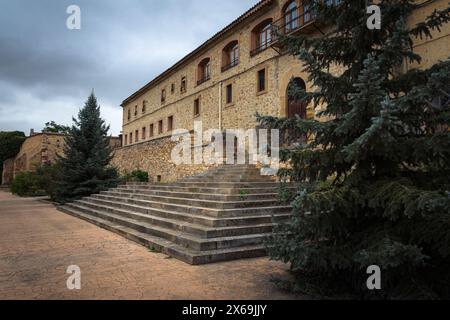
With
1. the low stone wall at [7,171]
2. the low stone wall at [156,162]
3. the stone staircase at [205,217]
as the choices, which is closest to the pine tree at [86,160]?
the low stone wall at [156,162]

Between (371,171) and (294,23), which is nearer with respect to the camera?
(371,171)

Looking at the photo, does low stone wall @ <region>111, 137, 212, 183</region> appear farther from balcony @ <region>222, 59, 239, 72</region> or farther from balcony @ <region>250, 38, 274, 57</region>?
balcony @ <region>250, 38, 274, 57</region>

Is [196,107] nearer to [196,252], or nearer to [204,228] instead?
[204,228]

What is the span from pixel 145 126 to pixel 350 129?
26.2 metres

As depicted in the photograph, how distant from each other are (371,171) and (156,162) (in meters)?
16.4

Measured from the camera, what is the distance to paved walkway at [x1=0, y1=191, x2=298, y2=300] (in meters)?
3.75

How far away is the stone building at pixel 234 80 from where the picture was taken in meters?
13.0

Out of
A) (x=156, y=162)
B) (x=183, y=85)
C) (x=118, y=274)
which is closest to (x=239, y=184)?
(x=118, y=274)

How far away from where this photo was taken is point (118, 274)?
4.51 m

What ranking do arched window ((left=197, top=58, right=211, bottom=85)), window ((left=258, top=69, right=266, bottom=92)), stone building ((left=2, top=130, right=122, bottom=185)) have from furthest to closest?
stone building ((left=2, top=130, right=122, bottom=185)) → arched window ((left=197, top=58, right=211, bottom=85)) → window ((left=258, top=69, right=266, bottom=92))

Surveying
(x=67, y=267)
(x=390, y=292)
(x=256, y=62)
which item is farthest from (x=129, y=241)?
(x=256, y=62)

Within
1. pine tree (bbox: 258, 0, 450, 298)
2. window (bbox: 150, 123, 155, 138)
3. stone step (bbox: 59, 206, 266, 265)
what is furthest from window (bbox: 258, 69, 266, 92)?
window (bbox: 150, 123, 155, 138)

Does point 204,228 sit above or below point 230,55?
below

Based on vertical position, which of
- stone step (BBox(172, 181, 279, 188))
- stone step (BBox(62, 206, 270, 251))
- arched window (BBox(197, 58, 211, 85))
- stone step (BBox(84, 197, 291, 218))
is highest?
arched window (BBox(197, 58, 211, 85))
